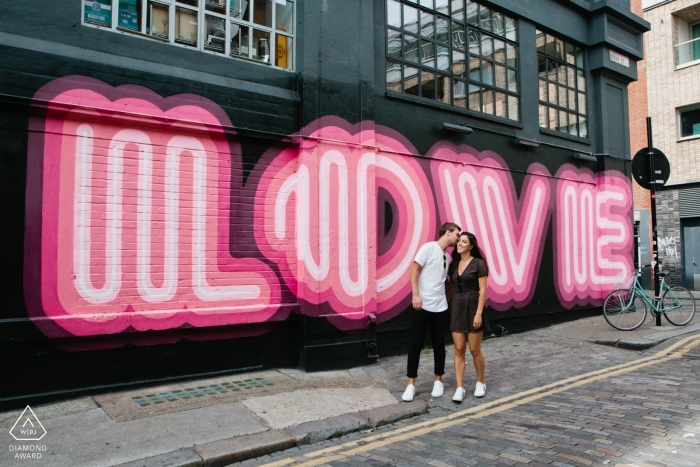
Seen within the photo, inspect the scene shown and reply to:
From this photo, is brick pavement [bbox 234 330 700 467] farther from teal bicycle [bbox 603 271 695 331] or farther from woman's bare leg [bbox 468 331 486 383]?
teal bicycle [bbox 603 271 695 331]

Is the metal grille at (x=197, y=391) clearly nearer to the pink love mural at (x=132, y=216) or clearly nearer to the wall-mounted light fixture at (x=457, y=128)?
the pink love mural at (x=132, y=216)

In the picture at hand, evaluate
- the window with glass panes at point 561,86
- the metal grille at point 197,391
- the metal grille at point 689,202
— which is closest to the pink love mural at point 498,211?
the window with glass panes at point 561,86

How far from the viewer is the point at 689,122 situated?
62.2 ft

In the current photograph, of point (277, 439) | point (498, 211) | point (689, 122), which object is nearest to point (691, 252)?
point (689, 122)

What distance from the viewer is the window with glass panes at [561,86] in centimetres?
1098

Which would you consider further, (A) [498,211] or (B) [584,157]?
(B) [584,157]

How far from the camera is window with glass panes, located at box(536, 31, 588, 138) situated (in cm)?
1098

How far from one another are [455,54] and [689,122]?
45.8ft

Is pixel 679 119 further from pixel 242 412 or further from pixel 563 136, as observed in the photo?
pixel 242 412

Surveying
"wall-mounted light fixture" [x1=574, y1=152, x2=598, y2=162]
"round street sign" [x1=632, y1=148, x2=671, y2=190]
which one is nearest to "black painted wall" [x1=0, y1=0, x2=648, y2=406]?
"wall-mounted light fixture" [x1=574, y1=152, x2=598, y2=162]

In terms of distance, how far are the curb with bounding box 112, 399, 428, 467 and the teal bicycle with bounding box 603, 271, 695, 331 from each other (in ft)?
18.2

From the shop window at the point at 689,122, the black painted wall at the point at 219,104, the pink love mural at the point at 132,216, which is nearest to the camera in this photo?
the black painted wall at the point at 219,104

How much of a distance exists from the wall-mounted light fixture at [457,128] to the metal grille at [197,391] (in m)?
4.88

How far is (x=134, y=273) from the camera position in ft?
19.2
